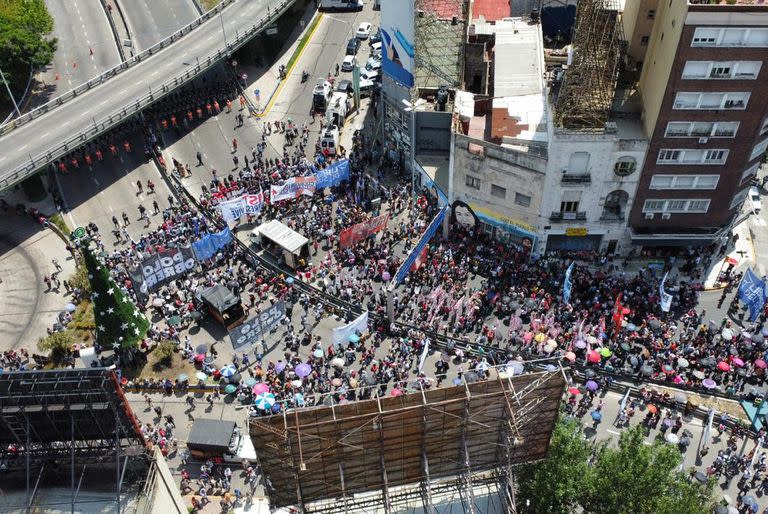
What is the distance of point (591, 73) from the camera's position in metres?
64.5

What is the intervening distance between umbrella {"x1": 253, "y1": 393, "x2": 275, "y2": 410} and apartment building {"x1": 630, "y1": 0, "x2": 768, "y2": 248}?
38.6 meters

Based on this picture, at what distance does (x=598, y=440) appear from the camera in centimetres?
5706

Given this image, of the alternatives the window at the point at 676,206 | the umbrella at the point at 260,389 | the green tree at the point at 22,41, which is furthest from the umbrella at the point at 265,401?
the green tree at the point at 22,41

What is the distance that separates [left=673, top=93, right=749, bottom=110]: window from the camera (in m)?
60.9

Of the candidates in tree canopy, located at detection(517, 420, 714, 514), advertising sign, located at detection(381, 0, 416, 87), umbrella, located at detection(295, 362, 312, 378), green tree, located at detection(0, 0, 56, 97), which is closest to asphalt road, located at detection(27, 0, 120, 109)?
green tree, located at detection(0, 0, 56, 97)

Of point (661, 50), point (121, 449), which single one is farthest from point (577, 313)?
point (121, 449)

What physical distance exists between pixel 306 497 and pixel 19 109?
81.3m

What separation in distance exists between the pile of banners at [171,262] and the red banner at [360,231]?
40.8ft

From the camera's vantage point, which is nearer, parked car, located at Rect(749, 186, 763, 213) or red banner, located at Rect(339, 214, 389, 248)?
red banner, located at Rect(339, 214, 389, 248)

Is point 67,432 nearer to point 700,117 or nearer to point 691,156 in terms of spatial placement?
point 700,117

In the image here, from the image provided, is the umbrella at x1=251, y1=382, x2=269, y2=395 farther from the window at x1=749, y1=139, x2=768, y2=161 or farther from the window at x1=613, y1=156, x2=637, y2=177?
the window at x1=749, y1=139, x2=768, y2=161

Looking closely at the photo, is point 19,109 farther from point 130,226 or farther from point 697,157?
point 697,157

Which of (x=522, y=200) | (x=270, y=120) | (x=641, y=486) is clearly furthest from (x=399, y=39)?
(x=641, y=486)

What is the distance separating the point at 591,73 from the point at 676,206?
631 inches
